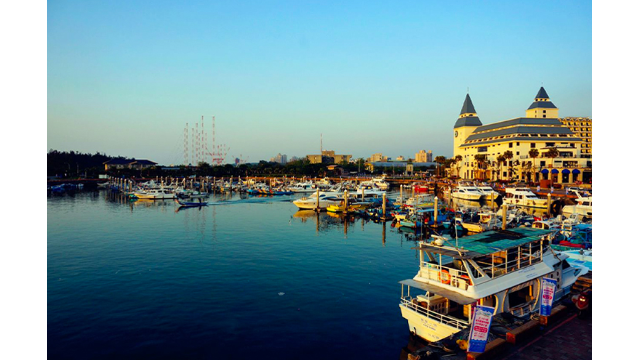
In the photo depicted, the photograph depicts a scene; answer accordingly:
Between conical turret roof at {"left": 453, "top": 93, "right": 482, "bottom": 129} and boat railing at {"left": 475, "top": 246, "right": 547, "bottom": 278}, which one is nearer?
boat railing at {"left": 475, "top": 246, "right": 547, "bottom": 278}

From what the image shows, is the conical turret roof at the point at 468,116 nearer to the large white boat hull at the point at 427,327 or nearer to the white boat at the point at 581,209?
the white boat at the point at 581,209

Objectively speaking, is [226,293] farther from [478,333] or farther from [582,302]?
[582,302]

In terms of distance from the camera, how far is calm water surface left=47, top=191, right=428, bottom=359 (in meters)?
18.7

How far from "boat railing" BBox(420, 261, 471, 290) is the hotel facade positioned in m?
84.7

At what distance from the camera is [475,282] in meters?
17.5

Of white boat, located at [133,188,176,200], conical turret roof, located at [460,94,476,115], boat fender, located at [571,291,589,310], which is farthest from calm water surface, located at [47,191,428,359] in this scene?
conical turret roof, located at [460,94,476,115]

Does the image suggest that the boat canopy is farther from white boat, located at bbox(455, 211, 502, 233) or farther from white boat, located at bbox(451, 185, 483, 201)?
white boat, located at bbox(451, 185, 483, 201)

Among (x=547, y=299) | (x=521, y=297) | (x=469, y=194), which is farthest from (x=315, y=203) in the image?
(x=547, y=299)

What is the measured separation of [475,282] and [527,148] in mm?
103283

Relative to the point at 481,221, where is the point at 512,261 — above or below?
above
